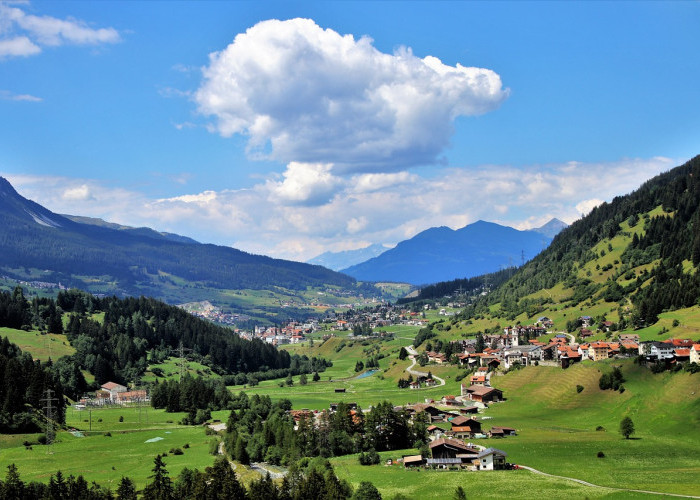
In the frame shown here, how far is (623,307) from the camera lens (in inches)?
7160

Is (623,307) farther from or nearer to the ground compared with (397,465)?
farther from the ground

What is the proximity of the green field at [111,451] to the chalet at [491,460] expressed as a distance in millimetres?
37892

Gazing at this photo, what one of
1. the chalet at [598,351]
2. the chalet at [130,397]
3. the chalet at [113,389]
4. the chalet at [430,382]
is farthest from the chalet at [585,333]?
the chalet at [113,389]

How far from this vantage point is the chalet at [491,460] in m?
79.9

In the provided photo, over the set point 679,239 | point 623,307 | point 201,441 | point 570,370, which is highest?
point 679,239

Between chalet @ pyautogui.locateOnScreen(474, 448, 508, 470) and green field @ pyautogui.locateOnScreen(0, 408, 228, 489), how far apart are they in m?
37.9

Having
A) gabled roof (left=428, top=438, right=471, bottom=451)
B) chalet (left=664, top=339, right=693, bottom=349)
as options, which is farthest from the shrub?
chalet (left=664, top=339, right=693, bottom=349)

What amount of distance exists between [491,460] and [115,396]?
120260 millimetres

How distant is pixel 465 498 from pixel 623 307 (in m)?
135

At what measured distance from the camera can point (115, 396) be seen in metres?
168

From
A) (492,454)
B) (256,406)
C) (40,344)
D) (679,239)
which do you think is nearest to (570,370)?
(492,454)

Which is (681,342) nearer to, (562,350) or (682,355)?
(682,355)

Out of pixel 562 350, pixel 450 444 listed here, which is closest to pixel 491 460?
pixel 450 444

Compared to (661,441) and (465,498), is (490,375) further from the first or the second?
(465,498)
